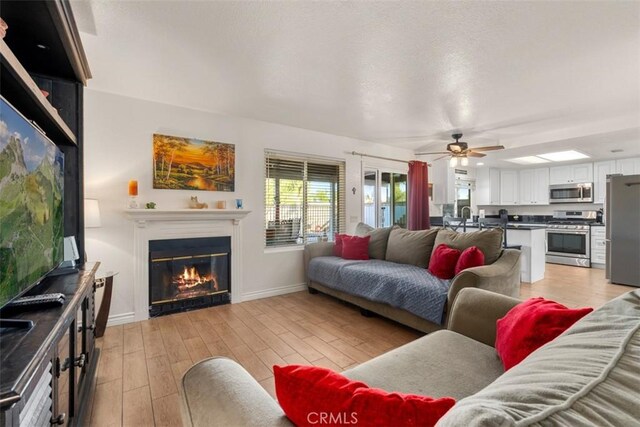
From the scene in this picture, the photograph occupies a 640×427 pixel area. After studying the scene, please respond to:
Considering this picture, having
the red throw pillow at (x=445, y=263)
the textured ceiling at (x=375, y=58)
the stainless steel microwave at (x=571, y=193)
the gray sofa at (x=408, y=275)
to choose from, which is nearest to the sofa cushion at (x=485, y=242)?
the gray sofa at (x=408, y=275)

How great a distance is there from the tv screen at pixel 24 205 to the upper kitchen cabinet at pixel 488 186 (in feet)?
26.0

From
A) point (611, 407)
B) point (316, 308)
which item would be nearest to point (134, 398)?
point (316, 308)

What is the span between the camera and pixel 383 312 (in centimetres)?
298

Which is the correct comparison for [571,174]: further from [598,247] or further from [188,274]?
[188,274]

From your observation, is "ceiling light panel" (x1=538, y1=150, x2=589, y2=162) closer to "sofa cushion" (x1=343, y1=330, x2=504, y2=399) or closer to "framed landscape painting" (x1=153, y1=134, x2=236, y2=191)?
"sofa cushion" (x1=343, y1=330, x2=504, y2=399)

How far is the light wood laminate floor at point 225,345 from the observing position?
182 cm

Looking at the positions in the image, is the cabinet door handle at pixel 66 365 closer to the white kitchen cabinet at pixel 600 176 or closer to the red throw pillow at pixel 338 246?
the red throw pillow at pixel 338 246

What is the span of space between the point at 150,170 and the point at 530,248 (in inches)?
215

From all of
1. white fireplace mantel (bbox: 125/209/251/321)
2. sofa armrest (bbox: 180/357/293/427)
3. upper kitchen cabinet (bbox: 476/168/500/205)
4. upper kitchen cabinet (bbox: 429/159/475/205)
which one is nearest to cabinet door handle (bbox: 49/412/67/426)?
sofa armrest (bbox: 180/357/293/427)

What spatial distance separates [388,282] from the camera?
2.90m

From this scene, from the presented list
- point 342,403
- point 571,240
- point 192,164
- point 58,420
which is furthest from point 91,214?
point 571,240

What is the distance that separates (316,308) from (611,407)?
322 centimetres

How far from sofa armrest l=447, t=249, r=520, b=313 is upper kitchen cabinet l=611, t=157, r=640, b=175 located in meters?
5.25

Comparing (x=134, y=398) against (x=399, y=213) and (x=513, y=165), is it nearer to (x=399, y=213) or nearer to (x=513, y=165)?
(x=399, y=213)
